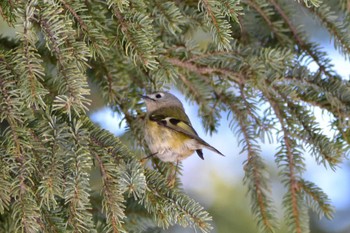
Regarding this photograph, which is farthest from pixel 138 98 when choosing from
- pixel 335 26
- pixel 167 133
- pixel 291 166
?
pixel 335 26

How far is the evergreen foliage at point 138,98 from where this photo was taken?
1.74 metres

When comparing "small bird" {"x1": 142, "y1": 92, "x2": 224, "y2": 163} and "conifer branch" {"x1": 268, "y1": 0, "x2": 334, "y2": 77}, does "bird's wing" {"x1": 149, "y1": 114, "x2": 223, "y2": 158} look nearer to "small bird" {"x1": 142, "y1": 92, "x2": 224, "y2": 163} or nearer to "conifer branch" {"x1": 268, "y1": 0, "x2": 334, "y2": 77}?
"small bird" {"x1": 142, "y1": 92, "x2": 224, "y2": 163}

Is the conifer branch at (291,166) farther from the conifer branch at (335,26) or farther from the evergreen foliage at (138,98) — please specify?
the conifer branch at (335,26)

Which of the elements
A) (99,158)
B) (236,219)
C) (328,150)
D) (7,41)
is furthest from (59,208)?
(236,219)

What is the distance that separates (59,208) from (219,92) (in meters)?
1.07

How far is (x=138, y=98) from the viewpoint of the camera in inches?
106

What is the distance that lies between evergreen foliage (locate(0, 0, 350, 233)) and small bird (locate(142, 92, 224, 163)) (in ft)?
0.19

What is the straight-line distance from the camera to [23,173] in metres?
1.70

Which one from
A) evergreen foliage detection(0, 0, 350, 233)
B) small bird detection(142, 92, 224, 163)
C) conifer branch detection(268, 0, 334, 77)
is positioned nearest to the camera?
evergreen foliage detection(0, 0, 350, 233)

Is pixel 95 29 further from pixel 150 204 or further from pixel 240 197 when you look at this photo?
pixel 240 197

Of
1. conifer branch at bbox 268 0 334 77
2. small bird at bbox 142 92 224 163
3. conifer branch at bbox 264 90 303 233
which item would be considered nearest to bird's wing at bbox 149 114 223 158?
small bird at bbox 142 92 224 163

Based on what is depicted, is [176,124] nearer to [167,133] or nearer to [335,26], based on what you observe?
[167,133]

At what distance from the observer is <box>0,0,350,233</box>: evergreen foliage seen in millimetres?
1743

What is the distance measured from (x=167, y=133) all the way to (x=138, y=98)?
21cm
